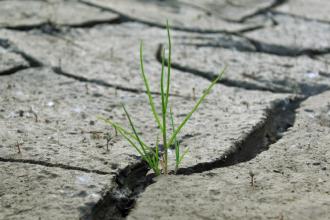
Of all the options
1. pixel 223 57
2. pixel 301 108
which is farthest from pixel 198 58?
pixel 301 108

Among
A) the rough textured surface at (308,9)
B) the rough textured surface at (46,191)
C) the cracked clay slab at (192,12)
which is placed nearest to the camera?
the rough textured surface at (46,191)

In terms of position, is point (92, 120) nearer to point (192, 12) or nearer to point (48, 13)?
point (48, 13)

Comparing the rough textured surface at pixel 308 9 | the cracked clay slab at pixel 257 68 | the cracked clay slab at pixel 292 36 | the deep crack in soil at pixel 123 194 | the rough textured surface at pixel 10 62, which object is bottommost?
the deep crack in soil at pixel 123 194

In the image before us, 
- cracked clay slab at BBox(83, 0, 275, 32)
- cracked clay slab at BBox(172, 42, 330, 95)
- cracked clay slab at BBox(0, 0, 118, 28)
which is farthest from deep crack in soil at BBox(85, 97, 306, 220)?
cracked clay slab at BBox(0, 0, 118, 28)

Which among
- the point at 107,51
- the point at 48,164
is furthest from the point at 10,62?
the point at 48,164

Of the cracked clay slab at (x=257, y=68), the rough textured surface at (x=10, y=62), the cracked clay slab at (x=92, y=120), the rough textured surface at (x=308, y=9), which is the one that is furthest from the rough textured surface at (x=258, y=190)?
the rough textured surface at (x=308, y=9)

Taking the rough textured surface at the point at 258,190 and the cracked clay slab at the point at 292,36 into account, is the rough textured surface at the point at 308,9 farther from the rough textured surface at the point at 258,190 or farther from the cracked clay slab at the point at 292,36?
the rough textured surface at the point at 258,190

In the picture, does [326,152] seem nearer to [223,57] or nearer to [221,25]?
[223,57]

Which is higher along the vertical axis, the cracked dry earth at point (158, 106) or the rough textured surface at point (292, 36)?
the rough textured surface at point (292, 36)
